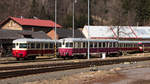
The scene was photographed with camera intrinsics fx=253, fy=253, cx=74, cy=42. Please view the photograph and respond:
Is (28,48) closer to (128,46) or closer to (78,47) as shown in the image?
(78,47)

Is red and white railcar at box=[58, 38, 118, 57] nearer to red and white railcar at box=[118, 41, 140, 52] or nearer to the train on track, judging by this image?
the train on track

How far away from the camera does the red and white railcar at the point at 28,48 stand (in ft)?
114

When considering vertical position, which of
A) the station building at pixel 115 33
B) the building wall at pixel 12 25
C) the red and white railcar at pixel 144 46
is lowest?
the red and white railcar at pixel 144 46

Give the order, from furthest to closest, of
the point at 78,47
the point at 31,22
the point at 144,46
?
1. the point at 31,22
2. the point at 144,46
3. the point at 78,47

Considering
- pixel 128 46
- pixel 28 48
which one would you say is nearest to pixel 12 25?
pixel 128 46

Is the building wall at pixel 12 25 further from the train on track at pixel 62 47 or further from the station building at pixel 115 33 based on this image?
the train on track at pixel 62 47

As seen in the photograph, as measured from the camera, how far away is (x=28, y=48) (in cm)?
3488

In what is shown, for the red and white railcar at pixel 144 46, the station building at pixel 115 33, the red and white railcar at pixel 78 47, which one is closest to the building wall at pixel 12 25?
the station building at pixel 115 33

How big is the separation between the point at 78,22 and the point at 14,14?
34.9 metres

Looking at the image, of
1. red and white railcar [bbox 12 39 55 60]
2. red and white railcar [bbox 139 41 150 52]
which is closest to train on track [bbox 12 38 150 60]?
red and white railcar [bbox 12 39 55 60]

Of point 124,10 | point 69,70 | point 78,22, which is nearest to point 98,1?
point 124,10

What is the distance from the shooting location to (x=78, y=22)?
110 metres

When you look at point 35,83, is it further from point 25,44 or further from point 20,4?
point 20,4

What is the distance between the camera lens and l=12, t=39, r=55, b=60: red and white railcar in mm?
34772
